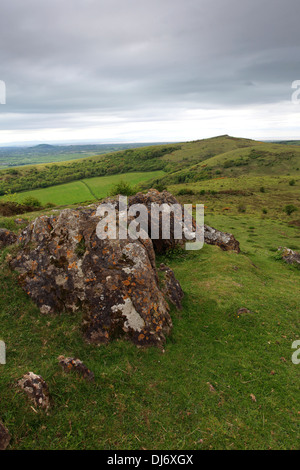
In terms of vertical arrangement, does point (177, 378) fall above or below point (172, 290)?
below

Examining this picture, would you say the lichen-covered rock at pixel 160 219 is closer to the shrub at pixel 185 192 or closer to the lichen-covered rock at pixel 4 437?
the lichen-covered rock at pixel 4 437

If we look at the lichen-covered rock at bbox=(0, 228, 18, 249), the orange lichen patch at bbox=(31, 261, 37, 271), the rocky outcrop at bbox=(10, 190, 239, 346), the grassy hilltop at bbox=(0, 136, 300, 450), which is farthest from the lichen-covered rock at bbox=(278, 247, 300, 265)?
the lichen-covered rock at bbox=(0, 228, 18, 249)

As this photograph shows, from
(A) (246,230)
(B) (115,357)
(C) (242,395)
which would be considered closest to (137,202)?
(B) (115,357)

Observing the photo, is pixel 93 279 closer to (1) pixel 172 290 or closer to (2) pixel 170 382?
(1) pixel 172 290

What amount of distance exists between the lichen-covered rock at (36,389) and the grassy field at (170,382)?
18cm

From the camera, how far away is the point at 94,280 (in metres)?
10.7

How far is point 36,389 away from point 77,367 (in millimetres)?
1372

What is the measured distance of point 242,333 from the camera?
11305mm

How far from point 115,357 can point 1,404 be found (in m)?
3.73

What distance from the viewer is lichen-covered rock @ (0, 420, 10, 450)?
5966 millimetres

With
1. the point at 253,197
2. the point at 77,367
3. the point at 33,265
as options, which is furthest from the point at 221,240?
the point at 253,197

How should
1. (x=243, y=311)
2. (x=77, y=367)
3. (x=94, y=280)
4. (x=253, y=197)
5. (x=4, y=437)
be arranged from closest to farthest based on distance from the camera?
A: (x=4, y=437)
(x=77, y=367)
(x=94, y=280)
(x=243, y=311)
(x=253, y=197)

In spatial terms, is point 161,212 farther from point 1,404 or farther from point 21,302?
point 1,404

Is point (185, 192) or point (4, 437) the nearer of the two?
point (4, 437)
